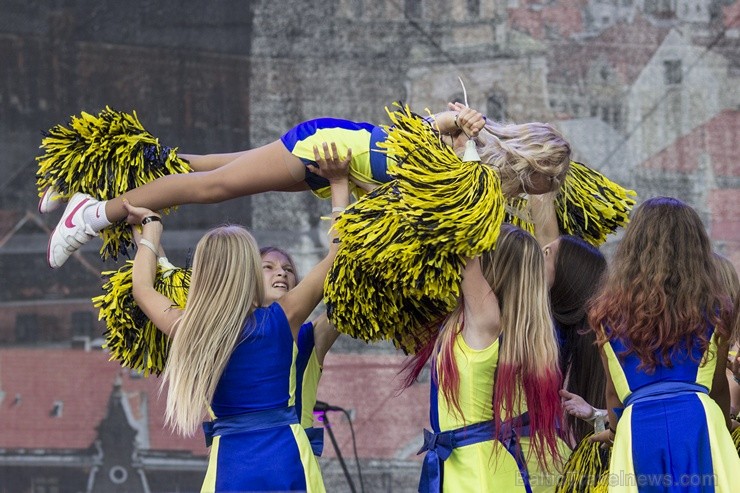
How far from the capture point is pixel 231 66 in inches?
220

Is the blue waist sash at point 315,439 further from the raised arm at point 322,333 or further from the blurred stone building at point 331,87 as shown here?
the blurred stone building at point 331,87

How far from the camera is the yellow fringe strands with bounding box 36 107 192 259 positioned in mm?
3141

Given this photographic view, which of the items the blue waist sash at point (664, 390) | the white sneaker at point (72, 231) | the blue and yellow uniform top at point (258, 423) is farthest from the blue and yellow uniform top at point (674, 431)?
the white sneaker at point (72, 231)

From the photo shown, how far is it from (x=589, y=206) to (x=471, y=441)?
94cm

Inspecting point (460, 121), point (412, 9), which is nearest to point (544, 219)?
point (460, 121)

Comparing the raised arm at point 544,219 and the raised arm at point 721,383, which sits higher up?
the raised arm at point 544,219

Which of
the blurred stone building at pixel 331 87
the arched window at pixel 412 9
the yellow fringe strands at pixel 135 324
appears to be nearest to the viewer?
the yellow fringe strands at pixel 135 324

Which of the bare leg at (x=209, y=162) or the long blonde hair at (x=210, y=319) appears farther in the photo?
the bare leg at (x=209, y=162)

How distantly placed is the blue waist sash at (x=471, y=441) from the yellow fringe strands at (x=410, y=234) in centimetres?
32

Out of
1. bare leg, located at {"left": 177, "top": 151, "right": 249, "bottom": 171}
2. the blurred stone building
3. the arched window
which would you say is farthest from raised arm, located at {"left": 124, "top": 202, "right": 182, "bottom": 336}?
the arched window

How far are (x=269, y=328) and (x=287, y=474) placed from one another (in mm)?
392

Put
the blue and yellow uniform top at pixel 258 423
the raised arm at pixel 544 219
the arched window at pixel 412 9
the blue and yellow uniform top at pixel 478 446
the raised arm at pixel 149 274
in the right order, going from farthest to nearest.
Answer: the arched window at pixel 412 9 → the raised arm at pixel 544 219 → the raised arm at pixel 149 274 → the blue and yellow uniform top at pixel 258 423 → the blue and yellow uniform top at pixel 478 446

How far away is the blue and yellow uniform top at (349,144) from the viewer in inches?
119

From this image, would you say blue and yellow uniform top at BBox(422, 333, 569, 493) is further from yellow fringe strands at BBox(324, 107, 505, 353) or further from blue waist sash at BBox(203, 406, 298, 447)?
blue waist sash at BBox(203, 406, 298, 447)
